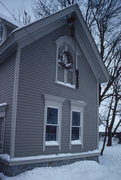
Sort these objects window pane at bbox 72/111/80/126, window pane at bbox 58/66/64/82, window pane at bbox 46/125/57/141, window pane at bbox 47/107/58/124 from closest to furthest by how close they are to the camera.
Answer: window pane at bbox 46/125/57/141 < window pane at bbox 47/107/58/124 < window pane at bbox 58/66/64/82 < window pane at bbox 72/111/80/126

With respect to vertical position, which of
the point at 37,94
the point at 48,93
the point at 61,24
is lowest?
the point at 37,94

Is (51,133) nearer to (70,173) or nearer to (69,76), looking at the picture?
(70,173)

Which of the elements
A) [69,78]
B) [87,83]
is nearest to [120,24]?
[87,83]

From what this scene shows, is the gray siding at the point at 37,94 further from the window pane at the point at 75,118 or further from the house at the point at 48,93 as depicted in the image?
the window pane at the point at 75,118

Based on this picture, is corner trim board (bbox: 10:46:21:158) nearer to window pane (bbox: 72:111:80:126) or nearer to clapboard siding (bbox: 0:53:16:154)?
clapboard siding (bbox: 0:53:16:154)

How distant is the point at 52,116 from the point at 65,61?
312 cm

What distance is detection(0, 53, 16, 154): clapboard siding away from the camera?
8805mm

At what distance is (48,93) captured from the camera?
33.4 ft

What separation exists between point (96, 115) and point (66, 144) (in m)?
3.38

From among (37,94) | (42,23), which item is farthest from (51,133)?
(42,23)

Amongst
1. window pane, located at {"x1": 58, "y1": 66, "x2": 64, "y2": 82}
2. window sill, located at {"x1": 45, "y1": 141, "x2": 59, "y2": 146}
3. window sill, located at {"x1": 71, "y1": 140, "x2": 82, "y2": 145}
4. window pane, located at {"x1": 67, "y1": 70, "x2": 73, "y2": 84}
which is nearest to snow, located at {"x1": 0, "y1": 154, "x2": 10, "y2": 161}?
window sill, located at {"x1": 45, "y1": 141, "x2": 59, "y2": 146}

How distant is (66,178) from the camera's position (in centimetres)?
880

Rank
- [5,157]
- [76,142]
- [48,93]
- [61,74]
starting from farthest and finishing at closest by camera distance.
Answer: [76,142]
[61,74]
[48,93]
[5,157]

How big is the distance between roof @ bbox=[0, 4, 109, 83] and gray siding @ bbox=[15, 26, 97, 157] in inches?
16.5
